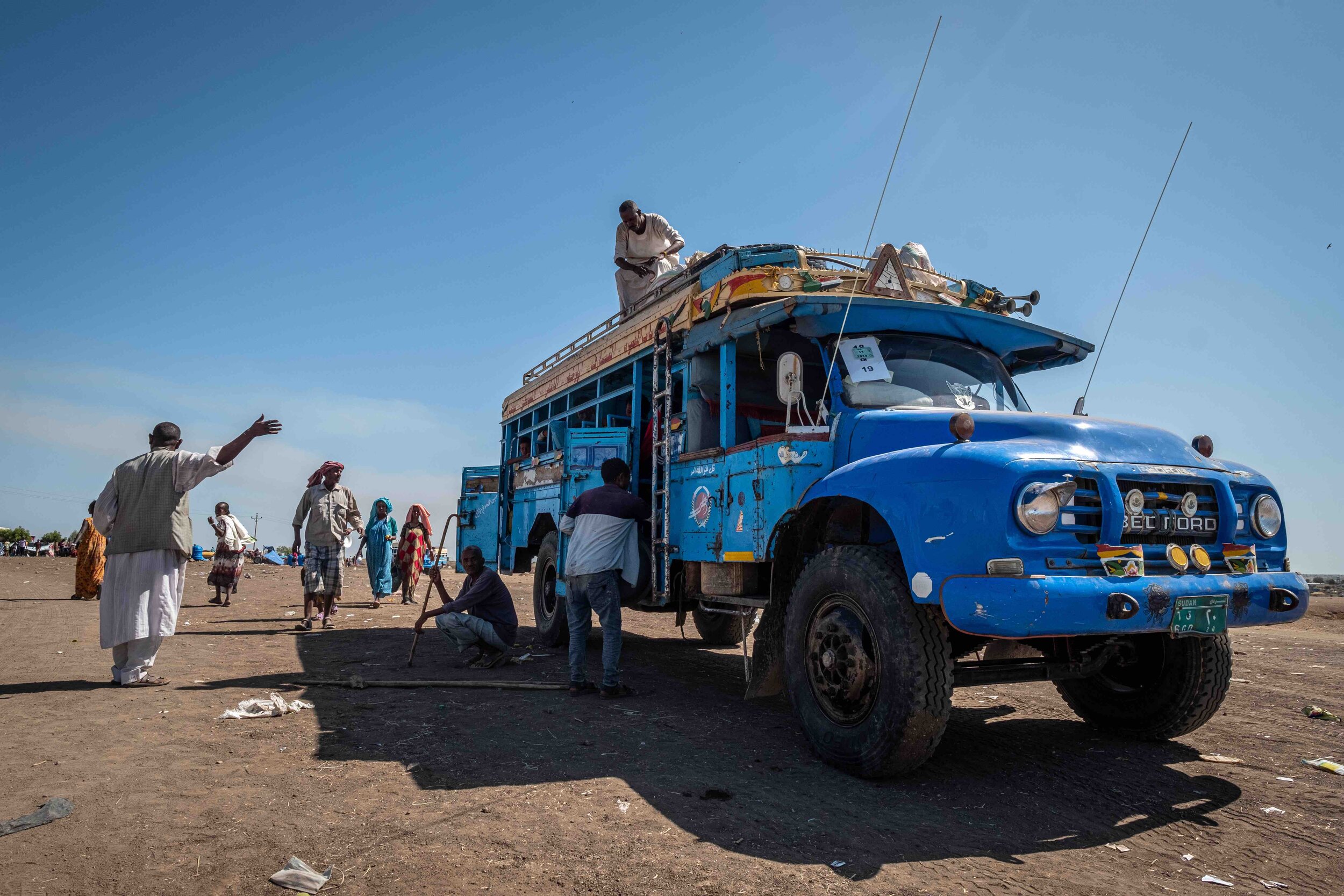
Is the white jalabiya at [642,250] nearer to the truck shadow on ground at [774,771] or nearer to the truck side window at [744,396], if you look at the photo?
the truck side window at [744,396]

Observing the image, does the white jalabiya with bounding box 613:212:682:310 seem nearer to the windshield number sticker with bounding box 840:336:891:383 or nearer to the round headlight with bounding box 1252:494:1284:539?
the windshield number sticker with bounding box 840:336:891:383

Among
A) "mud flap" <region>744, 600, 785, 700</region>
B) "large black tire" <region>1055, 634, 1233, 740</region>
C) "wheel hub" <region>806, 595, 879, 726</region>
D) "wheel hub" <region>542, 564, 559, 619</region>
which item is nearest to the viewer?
"wheel hub" <region>806, 595, 879, 726</region>

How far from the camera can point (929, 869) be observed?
9.44ft

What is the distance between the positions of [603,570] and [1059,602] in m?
3.39

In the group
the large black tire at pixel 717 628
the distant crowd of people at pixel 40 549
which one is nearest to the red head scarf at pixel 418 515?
the large black tire at pixel 717 628

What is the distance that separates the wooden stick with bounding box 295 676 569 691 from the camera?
5914 mm

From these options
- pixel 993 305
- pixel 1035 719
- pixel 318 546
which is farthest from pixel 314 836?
pixel 318 546

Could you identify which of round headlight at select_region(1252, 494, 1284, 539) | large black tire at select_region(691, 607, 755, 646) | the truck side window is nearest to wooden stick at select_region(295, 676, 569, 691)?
the truck side window

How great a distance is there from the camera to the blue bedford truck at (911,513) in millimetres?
3377

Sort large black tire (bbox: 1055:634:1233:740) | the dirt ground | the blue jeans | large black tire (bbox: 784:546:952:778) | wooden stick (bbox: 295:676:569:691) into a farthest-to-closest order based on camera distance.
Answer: wooden stick (bbox: 295:676:569:691), the blue jeans, large black tire (bbox: 1055:634:1233:740), large black tire (bbox: 784:546:952:778), the dirt ground

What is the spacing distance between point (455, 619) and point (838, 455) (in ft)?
13.4

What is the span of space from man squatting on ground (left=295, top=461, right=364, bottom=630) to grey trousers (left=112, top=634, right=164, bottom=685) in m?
3.43

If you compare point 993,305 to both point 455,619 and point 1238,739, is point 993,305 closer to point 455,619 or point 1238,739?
point 1238,739

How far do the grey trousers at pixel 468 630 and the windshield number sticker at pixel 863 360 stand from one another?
4080 mm
